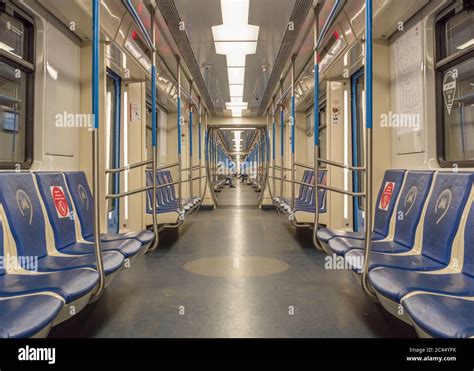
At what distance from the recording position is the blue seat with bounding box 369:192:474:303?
5.48ft

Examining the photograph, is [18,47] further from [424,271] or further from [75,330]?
[424,271]

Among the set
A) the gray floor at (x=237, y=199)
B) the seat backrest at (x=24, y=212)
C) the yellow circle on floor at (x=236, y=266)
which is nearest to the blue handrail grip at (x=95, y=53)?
the seat backrest at (x=24, y=212)

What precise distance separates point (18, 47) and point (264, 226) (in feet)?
15.6

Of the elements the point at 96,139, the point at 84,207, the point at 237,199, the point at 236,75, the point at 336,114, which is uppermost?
the point at 236,75

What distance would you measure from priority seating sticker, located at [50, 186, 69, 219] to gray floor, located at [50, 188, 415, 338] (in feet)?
2.30

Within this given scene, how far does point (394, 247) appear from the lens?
2.62 metres

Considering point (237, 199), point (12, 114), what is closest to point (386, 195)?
point (12, 114)

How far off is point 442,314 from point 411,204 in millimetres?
1475

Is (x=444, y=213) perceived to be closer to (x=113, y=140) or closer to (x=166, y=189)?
(x=113, y=140)

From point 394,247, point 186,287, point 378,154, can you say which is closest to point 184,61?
point 378,154

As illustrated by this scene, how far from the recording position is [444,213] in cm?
225

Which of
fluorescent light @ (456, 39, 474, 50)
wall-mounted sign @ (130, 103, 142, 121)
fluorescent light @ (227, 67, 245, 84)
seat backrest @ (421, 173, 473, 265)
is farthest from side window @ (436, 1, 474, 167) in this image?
fluorescent light @ (227, 67, 245, 84)

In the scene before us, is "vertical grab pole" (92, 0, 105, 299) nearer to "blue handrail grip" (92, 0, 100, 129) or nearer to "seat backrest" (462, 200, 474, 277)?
"blue handrail grip" (92, 0, 100, 129)

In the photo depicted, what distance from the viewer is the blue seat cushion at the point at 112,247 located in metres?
2.58
